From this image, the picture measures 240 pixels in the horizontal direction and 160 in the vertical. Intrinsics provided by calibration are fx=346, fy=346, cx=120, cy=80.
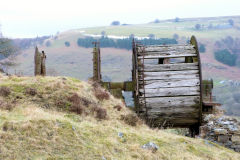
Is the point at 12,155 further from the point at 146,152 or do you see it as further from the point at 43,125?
the point at 146,152

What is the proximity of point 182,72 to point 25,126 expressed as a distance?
854 cm

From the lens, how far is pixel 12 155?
26.0ft

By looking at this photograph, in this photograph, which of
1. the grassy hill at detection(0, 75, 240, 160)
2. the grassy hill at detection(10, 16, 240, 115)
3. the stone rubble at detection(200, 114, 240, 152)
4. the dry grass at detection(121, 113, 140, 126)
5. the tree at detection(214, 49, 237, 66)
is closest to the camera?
the grassy hill at detection(0, 75, 240, 160)

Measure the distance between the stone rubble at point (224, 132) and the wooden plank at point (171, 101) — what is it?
123 centimetres

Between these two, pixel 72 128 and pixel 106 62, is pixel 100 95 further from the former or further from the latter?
pixel 106 62

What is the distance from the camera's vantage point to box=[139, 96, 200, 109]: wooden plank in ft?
51.2

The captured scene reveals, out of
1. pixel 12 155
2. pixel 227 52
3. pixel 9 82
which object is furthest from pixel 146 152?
pixel 227 52

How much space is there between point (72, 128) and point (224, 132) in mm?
7526

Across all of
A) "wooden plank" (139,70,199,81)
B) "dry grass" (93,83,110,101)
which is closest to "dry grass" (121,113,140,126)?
"dry grass" (93,83,110,101)

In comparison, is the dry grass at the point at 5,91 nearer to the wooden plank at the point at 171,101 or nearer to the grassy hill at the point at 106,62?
the wooden plank at the point at 171,101

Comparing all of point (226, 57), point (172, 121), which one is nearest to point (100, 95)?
point (172, 121)

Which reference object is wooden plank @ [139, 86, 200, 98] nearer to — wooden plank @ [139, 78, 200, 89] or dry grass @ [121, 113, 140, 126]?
wooden plank @ [139, 78, 200, 89]

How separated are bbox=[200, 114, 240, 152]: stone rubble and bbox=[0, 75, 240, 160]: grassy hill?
1375mm

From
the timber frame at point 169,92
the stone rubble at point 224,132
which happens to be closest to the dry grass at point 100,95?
the timber frame at point 169,92
